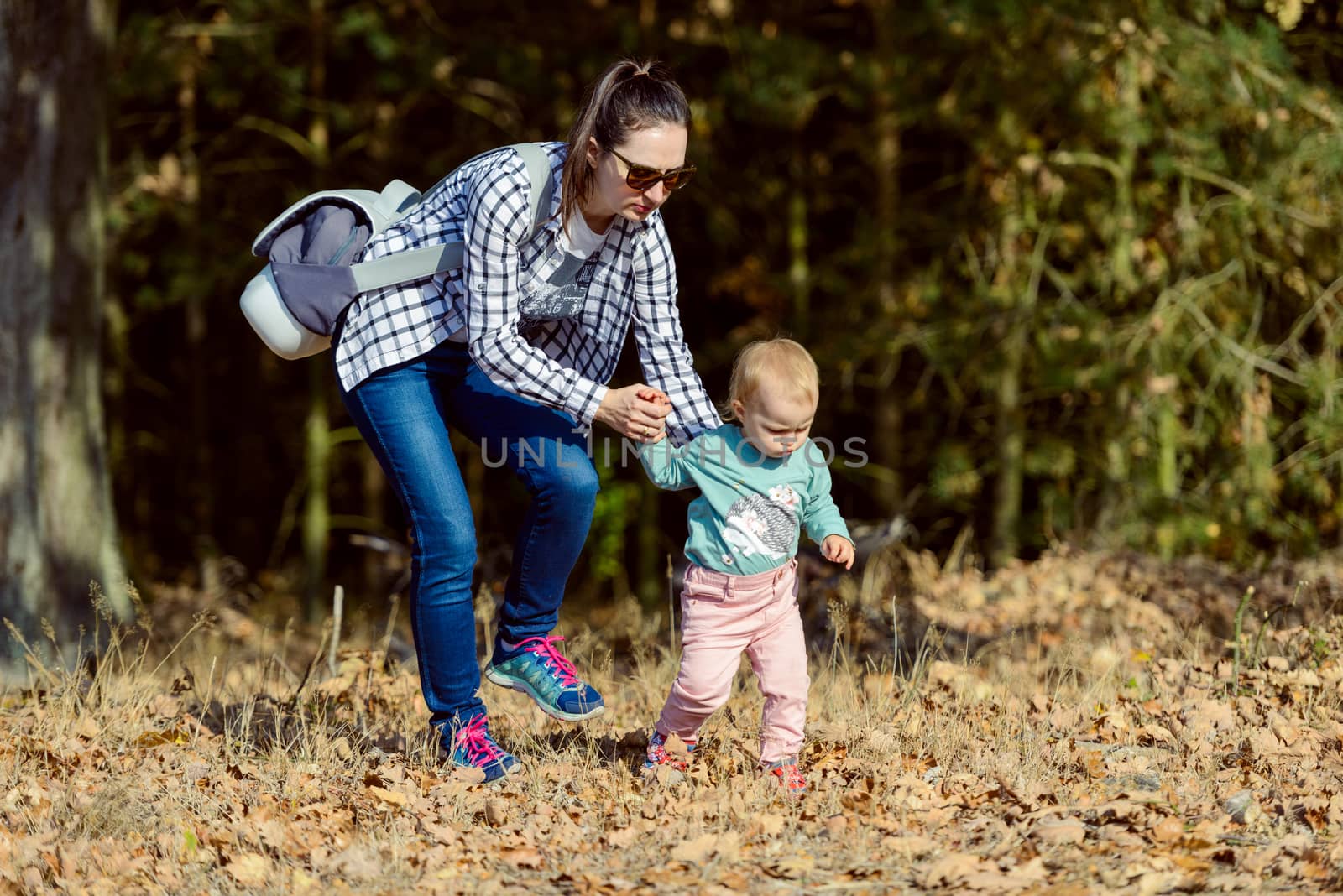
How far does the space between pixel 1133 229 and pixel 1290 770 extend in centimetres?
637

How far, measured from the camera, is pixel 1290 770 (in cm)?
398

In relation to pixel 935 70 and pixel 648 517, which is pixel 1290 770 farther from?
pixel 648 517

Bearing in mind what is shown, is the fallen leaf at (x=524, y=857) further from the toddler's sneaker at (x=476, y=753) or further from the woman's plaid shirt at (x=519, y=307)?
the woman's plaid shirt at (x=519, y=307)

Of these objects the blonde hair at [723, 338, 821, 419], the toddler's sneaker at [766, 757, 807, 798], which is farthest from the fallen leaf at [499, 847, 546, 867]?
the blonde hair at [723, 338, 821, 419]

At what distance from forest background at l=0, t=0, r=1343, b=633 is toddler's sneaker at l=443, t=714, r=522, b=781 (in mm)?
3081

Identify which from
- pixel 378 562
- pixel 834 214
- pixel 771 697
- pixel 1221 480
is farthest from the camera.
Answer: pixel 834 214

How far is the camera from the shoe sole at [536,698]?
4.02m

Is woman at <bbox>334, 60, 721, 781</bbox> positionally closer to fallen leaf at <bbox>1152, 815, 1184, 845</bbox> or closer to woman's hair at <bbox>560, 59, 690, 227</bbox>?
woman's hair at <bbox>560, 59, 690, 227</bbox>

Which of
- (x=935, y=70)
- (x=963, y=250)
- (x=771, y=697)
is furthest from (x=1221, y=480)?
(x=771, y=697)

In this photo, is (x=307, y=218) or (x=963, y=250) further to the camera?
(x=963, y=250)

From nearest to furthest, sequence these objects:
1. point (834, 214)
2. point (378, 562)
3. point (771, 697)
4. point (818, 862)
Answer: point (818, 862) → point (771, 697) → point (378, 562) → point (834, 214)

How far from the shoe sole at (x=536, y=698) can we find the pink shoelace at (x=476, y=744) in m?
0.16

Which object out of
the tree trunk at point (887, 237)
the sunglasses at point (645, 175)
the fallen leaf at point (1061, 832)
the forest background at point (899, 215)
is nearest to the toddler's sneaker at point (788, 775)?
the fallen leaf at point (1061, 832)

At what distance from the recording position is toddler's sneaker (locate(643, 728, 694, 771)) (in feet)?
13.1
